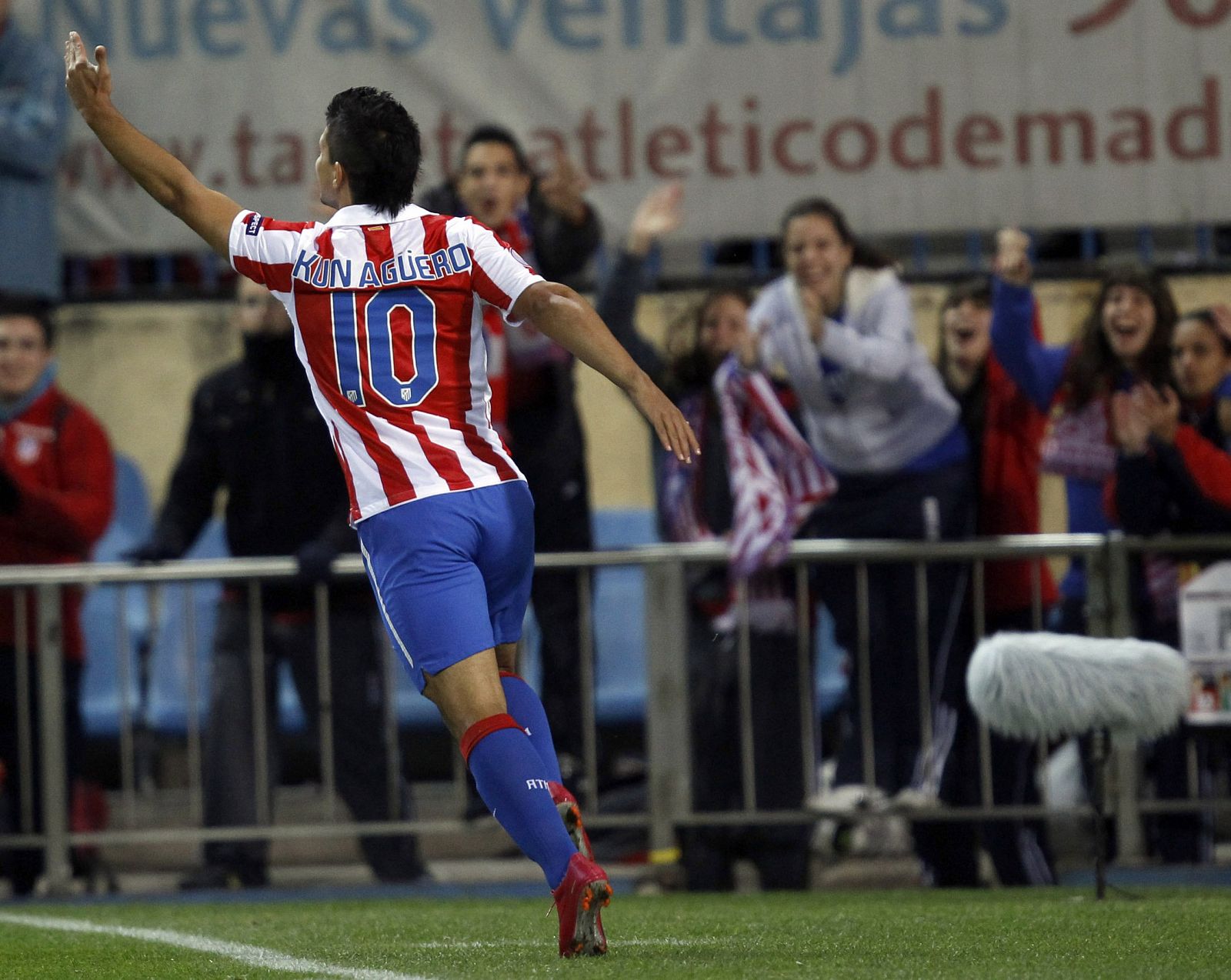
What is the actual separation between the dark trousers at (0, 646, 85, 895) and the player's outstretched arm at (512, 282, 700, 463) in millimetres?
4076

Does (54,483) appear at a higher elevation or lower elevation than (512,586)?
higher

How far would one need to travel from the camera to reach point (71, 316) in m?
10.5

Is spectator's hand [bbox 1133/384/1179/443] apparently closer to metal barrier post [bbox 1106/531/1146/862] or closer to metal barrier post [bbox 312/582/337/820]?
metal barrier post [bbox 1106/531/1146/862]

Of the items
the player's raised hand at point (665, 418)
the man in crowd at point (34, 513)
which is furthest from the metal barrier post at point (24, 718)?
the player's raised hand at point (665, 418)

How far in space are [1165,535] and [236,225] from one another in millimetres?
4051

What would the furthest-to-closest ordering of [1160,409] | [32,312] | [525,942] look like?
[32,312], [1160,409], [525,942]

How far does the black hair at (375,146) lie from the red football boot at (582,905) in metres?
1.58

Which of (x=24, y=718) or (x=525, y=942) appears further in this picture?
(x=24, y=718)

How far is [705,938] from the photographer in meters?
5.56

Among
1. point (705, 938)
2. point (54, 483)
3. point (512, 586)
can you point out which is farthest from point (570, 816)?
point (54, 483)

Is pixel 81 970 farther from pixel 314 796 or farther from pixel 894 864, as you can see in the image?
pixel 894 864

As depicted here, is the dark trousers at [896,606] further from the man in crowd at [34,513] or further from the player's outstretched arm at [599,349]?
the player's outstretched arm at [599,349]

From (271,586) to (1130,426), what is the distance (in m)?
3.25

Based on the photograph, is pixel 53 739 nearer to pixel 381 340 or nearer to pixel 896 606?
pixel 896 606
